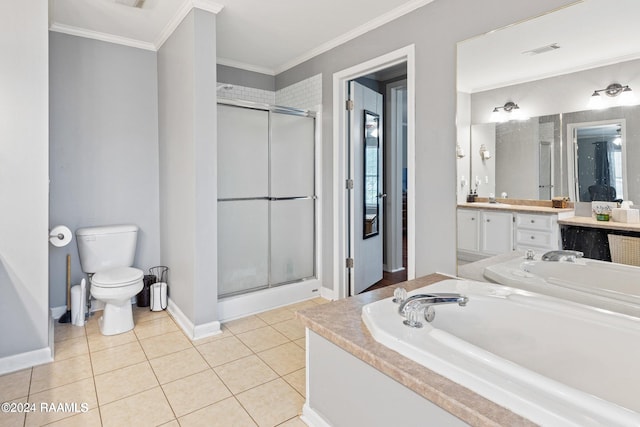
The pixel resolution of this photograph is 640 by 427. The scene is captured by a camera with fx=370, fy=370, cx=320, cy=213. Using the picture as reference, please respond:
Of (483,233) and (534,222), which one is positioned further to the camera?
(483,233)

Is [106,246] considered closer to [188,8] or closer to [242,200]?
[242,200]

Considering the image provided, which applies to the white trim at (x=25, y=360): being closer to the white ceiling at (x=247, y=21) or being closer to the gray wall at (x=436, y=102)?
the white ceiling at (x=247, y=21)

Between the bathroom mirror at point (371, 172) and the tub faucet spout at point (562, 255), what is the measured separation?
1857 mm

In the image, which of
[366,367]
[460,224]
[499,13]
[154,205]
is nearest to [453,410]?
[366,367]

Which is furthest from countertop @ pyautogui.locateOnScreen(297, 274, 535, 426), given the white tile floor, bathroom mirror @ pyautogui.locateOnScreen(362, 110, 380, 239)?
bathroom mirror @ pyautogui.locateOnScreen(362, 110, 380, 239)

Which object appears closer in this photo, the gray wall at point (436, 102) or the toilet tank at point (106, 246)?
the gray wall at point (436, 102)

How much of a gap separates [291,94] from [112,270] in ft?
7.96

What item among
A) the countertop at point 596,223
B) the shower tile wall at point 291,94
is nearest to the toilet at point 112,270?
the shower tile wall at point 291,94

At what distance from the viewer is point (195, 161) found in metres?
2.68

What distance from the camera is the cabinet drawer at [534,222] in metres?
2.14

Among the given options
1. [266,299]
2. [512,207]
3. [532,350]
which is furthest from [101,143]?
[532,350]

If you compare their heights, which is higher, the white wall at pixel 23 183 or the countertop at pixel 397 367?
the white wall at pixel 23 183

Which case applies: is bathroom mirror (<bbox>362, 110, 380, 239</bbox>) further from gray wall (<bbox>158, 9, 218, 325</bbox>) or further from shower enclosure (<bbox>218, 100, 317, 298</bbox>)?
gray wall (<bbox>158, 9, 218, 325</bbox>)

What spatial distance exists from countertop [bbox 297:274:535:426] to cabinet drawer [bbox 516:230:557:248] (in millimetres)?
1017
